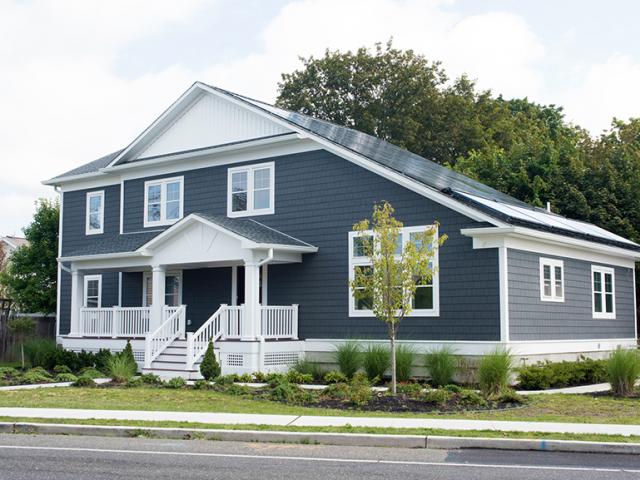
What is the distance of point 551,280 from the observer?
21516 millimetres

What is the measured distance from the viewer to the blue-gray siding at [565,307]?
19.7 meters

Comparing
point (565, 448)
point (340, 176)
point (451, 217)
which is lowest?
point (565, 448)

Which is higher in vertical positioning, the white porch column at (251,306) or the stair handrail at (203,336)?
the white porch column at (251,306)

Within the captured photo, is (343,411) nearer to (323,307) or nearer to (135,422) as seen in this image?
(135,422)

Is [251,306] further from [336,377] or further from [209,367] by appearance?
[336,377]

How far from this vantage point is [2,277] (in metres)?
35.2

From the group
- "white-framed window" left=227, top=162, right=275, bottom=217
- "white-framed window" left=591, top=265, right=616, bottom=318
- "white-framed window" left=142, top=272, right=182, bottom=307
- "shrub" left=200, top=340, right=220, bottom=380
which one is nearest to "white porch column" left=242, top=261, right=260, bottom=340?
"shrub" left=200, top=340, right=220, bottom=380

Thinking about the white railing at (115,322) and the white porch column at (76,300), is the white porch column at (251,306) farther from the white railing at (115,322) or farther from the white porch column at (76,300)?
the white porch column at (76,300)

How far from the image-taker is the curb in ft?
35.4

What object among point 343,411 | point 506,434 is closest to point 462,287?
point 343,411

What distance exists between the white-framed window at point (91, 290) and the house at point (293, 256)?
0.45 meters

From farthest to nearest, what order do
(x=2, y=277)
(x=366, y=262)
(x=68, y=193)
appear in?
(x=2, y=277), (x=68, y=193), (x=366, y=262)

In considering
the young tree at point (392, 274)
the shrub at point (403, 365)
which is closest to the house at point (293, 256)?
the shrub at point (403, 365)

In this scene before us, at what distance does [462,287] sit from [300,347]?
5.10 m
